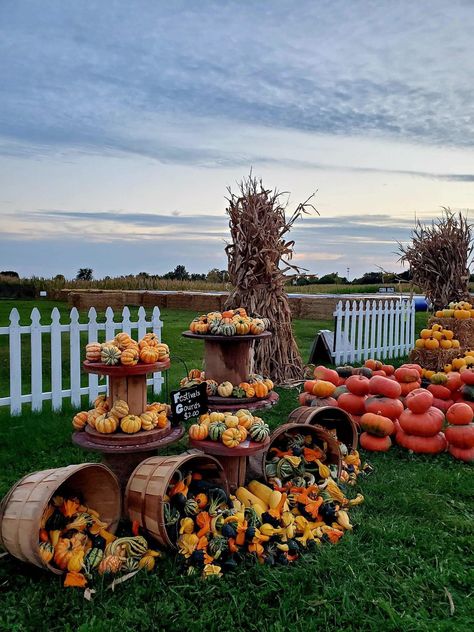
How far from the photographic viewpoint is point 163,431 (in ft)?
11.5

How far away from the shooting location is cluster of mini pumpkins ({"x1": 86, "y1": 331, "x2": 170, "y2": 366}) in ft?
Result: 11.1

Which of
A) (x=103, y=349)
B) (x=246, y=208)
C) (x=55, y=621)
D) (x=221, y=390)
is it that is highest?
(x=246, y=208)

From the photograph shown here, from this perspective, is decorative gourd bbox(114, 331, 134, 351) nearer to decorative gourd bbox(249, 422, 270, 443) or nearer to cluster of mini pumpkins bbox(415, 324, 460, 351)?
decorative gourd bbox(249, 422, 270, 443)

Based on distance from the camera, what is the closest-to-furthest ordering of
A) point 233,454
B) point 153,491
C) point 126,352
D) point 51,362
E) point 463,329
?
point 153,491 → point 233,454 → point 126,352 → point 51,362 → point 463,329

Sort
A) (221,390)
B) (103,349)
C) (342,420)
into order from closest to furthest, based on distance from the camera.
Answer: (103,349) → (221,390) → (342,420)

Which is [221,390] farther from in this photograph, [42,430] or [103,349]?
[42,430]

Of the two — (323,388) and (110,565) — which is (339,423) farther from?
(110,565)

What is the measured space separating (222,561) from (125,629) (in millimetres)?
648

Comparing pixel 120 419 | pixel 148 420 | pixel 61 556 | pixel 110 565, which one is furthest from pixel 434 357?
pixel 61 556

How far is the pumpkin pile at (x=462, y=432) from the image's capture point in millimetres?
4664

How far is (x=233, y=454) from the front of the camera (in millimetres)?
3266

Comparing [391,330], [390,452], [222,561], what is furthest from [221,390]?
[391,330]

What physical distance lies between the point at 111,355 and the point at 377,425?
8.24 feet

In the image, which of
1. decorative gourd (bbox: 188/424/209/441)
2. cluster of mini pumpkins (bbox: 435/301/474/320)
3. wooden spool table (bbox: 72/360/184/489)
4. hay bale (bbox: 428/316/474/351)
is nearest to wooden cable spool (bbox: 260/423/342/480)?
decorative gourd (bbox: 188/424/209/441)
